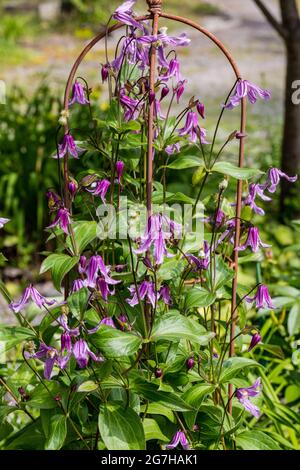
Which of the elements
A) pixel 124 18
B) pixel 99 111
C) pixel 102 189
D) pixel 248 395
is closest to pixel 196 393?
pixel 248 395

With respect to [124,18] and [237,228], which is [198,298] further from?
[124,18]

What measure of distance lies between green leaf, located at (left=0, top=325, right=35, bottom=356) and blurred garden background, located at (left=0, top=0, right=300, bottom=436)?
65cm

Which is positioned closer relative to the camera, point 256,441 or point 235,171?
point 235,171

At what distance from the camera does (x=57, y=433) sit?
177 centimetres

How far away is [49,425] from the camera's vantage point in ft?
5.97

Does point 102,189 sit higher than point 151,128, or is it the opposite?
point 151,128

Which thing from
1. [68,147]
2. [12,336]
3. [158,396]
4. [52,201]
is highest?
[68,147]

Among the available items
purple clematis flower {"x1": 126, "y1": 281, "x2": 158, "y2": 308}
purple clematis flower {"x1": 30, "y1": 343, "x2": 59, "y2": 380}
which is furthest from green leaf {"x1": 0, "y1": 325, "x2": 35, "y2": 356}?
purple clematis flower {"x1": 126, "y1": 281, "x2": 158, "y2": 308}

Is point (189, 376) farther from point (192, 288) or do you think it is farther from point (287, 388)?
point (287, 388)

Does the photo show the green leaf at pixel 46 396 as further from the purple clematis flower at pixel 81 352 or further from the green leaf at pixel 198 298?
the green leaf at pixel 198 298

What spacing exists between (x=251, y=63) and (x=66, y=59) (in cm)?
191

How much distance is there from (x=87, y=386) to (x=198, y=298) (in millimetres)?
343
